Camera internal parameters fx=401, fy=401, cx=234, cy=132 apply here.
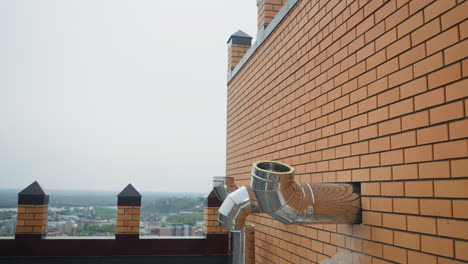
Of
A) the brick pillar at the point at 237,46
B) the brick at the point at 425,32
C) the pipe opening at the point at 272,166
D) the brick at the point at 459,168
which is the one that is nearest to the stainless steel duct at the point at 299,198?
the pipe opening at the point at 272,166

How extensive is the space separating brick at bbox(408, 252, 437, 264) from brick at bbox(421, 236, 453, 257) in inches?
0.9

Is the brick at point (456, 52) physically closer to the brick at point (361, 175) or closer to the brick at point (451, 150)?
the brick at point (451, 150)

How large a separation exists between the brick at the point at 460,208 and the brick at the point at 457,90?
0.37 meters

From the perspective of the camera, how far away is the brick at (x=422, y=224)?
1549 millimetres

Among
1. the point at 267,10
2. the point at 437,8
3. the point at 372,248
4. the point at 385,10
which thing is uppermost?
the point at 267,10

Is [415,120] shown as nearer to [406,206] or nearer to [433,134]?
[433,134]

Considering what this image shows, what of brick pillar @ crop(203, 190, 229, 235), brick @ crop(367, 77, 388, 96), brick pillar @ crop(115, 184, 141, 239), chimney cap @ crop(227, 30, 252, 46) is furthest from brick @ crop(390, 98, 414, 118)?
chimney cap @ crop(227, 30, 252, 46)

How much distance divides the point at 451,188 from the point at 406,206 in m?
0.31

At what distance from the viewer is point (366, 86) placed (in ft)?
6.95

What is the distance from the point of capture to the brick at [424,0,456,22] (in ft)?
4.98

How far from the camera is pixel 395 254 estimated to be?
5.86ft

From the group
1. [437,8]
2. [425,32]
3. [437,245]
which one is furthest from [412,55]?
[437,245]

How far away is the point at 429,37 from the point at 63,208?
19.3 feet

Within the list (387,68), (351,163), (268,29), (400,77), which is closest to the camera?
(400,77)
